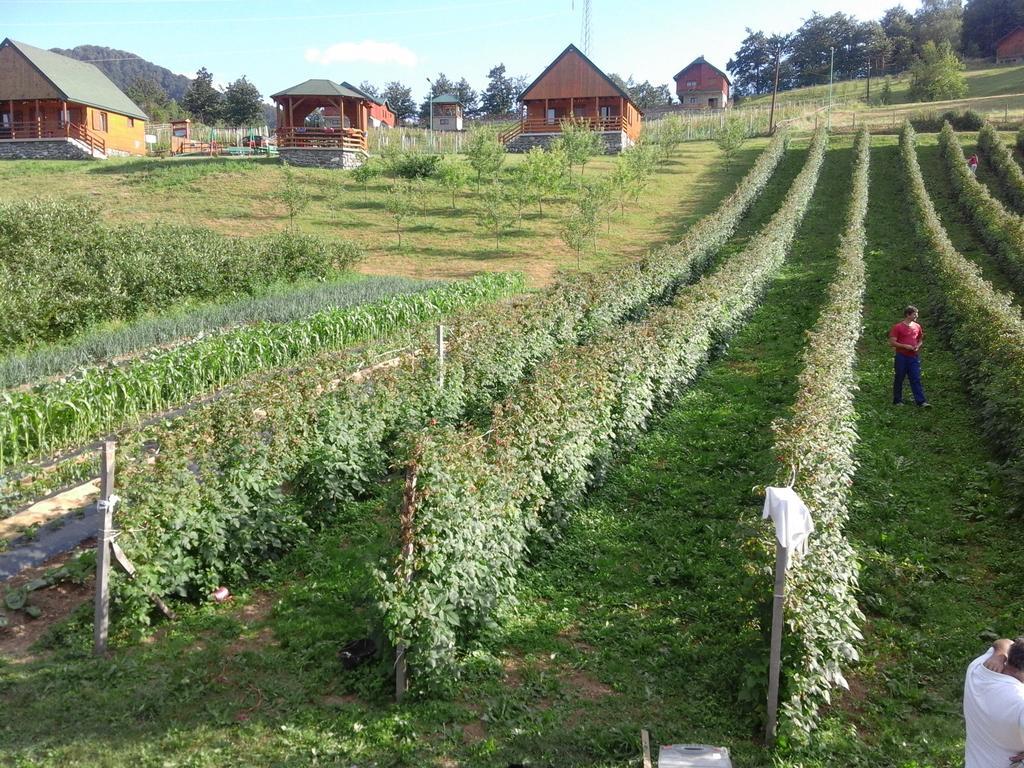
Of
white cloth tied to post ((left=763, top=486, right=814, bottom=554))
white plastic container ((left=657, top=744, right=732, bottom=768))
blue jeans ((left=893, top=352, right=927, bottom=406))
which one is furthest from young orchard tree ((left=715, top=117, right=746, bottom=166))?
white plastic container ((left=657, top=744, right=732, bottom=768))

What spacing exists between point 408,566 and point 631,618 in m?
2.56

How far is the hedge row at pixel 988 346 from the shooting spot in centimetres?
1119

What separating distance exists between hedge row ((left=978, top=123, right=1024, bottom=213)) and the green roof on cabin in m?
50.4

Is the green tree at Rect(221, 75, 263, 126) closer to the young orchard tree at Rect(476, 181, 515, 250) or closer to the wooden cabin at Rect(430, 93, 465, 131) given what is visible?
the wooden cabin at Rect(430, 93, 465, 131)

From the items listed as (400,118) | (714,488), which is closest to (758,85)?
(400,118)

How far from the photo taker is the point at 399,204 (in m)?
36.0

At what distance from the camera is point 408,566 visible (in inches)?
249

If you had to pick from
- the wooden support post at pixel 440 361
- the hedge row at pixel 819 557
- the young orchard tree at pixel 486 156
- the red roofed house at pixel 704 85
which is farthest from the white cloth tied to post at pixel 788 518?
the red roofed house at pixel 704 85

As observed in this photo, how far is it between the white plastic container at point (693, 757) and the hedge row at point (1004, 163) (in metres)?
33.2

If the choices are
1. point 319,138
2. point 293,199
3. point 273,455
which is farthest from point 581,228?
point 319,138

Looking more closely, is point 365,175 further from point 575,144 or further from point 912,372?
point 912,372

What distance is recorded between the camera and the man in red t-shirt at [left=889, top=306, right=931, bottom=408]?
13.3m

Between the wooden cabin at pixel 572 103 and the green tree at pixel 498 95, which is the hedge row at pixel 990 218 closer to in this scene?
the wooden cabin at pixel 572 103

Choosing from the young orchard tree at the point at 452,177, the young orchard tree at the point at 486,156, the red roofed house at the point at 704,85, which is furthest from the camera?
the red roofed house at the point at 704,85
